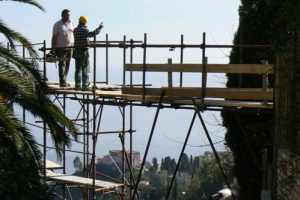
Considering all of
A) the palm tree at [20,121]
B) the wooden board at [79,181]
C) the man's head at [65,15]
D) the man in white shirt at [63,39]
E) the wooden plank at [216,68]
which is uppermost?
the man's head at [65,15]

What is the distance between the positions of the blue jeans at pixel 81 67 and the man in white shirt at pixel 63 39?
68 centimetres

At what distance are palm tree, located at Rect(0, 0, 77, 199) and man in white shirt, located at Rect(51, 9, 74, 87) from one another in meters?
1.46

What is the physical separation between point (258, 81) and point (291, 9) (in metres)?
7.93

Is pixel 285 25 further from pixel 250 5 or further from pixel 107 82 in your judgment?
pixel 107 82

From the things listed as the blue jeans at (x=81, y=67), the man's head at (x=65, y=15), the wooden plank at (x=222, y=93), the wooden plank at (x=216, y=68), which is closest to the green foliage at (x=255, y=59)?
the wooden plank at (x=216, y=68)

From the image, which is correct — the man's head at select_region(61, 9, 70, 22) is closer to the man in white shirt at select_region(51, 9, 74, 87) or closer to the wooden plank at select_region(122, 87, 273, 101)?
the man in white shirt at select_region(51, 9, 74, 87)

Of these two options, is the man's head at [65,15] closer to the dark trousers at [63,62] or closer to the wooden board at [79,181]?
the dark trousers at [63,62]

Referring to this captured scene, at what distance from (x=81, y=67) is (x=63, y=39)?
1073 mm

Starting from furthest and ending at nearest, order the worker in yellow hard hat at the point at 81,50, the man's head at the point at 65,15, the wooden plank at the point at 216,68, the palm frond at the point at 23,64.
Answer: the man's head at the point at 65,15 < the worker in yellow hard hat at the point at 81,50 < the palm frond at the point at 23,64 < the wooden plank at the point at 216,68

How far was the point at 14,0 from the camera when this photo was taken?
14234mm

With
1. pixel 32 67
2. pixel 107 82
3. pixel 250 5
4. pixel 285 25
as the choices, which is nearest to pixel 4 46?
pixel 32 67

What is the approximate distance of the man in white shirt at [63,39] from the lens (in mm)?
16281

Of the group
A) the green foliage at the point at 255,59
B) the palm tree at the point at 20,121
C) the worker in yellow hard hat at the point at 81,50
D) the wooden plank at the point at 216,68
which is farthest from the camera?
the worker in yellow hard hat at the point at 81,50

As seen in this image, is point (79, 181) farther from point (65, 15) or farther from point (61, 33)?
point (65, 15)
